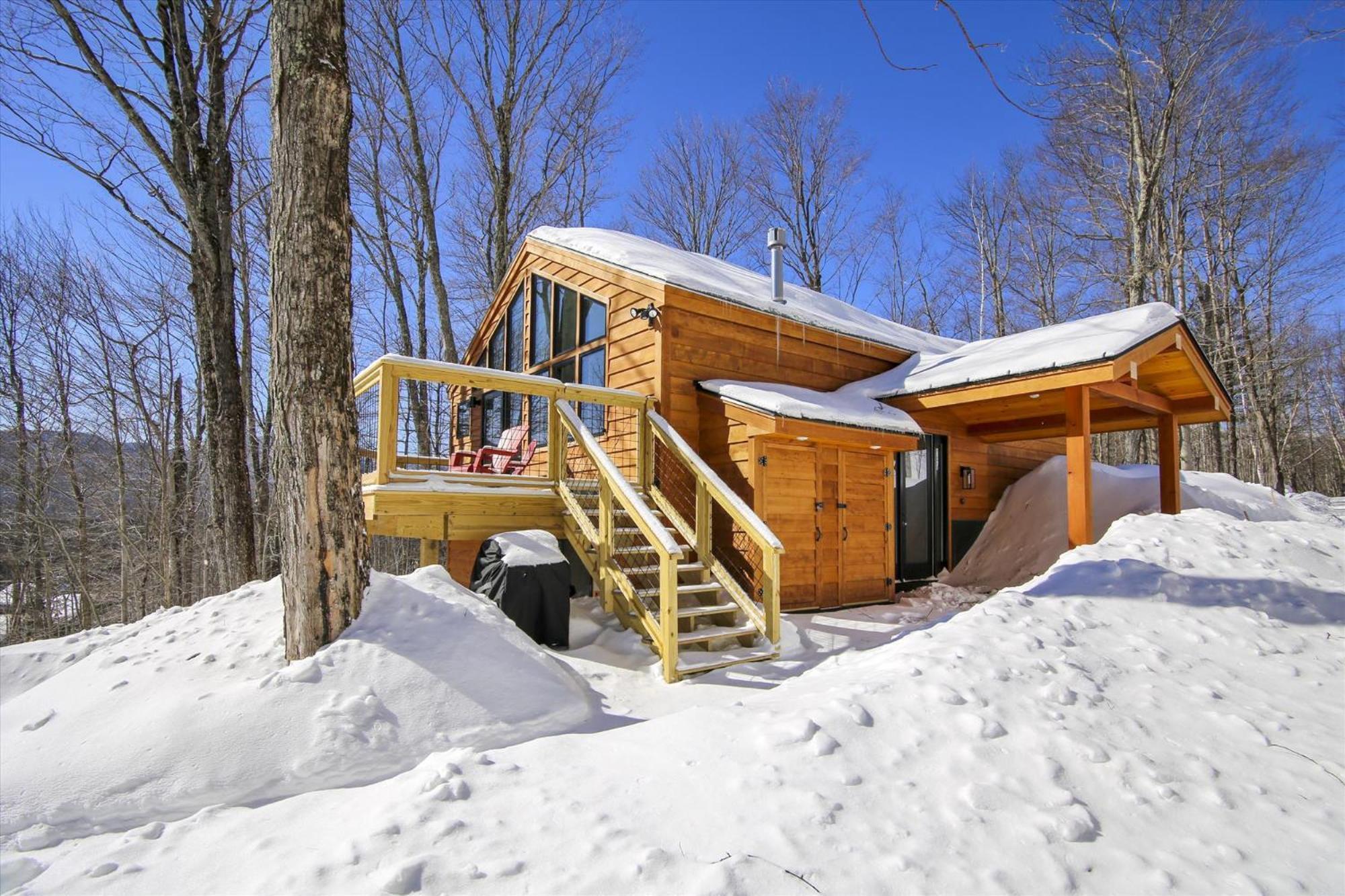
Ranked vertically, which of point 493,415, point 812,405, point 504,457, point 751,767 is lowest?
point 751,767

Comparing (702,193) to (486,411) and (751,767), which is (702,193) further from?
(751,767)

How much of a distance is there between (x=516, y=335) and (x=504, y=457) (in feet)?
8.15

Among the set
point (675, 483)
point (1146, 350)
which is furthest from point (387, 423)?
point (1146, 350)

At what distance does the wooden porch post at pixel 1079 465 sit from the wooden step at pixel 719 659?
3.45 m

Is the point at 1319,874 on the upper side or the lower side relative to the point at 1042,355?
lower

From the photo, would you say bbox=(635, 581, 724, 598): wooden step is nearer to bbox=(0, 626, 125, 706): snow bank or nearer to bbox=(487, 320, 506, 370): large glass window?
bbox=(0, 626, 125, 706): snow bank

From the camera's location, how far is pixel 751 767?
2309 mm

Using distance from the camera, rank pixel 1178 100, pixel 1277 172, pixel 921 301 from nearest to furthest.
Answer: pixel 1178 100 < pixel 1277 172 < pixel 921 301

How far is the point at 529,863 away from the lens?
181 cm

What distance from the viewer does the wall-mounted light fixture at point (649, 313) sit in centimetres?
665

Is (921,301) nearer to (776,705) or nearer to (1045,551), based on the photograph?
(1045,551)

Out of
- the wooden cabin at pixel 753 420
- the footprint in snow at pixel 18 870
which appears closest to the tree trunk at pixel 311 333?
the footprint in snow at pixel 18 870

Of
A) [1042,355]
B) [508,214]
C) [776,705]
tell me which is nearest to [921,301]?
[508,214]

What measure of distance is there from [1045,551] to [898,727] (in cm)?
726
